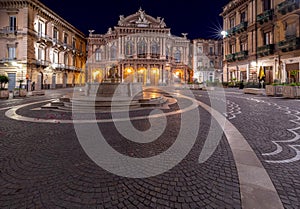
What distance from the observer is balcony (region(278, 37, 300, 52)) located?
67.2ft

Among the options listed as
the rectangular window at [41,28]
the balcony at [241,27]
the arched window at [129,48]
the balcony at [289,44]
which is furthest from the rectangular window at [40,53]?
the balcony at [289,44]

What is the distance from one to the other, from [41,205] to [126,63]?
43.7 m

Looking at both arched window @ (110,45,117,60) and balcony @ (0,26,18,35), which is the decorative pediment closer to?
arched window @ (110,45,117,60)

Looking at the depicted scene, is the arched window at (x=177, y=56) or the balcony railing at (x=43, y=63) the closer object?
the balcony railing at (x=43, y=63)

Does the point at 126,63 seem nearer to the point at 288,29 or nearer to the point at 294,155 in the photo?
the point at 288,29

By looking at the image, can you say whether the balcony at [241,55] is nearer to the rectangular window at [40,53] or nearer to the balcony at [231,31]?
the balcony at [231,31]

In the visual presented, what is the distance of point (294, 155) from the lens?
3.69 metres

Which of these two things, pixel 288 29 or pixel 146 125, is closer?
pixel 146 125

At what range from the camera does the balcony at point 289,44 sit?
20.5 metres

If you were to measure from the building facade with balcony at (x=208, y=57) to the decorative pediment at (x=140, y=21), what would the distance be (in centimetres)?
1493

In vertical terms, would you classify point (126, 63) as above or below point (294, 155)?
above

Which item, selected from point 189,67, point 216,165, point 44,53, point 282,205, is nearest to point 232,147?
point 216,165

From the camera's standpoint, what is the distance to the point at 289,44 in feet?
69.6

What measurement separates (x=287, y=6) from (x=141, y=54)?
31.1 m
